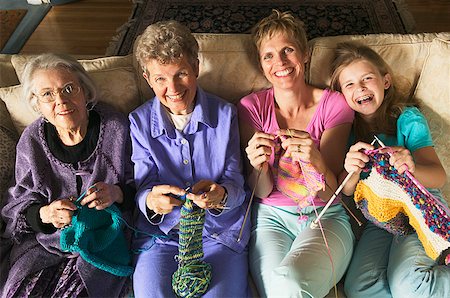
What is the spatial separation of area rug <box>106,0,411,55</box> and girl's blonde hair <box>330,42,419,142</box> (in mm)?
1641

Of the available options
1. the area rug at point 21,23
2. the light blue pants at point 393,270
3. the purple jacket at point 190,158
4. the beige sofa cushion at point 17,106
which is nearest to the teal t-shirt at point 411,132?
the light blue pants at point 393,270

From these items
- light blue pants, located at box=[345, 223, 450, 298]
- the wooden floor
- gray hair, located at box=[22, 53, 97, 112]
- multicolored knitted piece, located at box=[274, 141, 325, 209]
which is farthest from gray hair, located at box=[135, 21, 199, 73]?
the wooden floor

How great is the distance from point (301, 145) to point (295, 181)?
0.22 m

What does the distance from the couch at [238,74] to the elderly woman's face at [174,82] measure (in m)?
0.26

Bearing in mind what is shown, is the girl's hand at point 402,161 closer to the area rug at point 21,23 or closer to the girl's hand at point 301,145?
the girl's hand at point 301,145

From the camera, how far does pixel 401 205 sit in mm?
1463

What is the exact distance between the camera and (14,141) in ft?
5.86

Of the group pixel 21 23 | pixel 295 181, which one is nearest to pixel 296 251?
pixel 295 181

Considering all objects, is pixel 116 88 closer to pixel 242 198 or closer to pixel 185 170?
pixel 185 170

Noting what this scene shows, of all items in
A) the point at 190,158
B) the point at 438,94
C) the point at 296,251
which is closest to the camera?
the point at 296,251

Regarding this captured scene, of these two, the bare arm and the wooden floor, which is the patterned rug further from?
the bare arm

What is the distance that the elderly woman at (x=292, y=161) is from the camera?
149 centimetres

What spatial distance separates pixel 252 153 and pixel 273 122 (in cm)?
24

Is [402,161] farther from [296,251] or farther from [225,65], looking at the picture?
[225,65]
